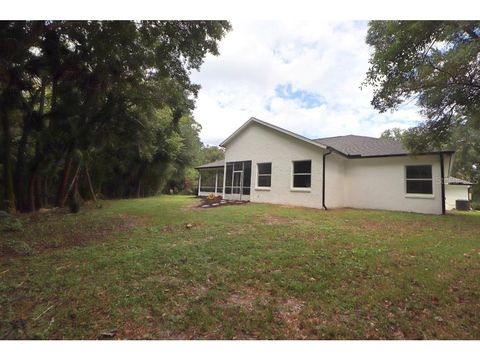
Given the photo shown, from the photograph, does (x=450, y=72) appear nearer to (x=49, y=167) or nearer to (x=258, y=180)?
(x=258, y=180)

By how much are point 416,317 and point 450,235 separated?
574cm

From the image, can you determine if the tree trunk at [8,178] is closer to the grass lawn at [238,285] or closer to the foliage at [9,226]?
the foliage at [9,226]

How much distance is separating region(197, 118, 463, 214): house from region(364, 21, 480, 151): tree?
338 centimetres

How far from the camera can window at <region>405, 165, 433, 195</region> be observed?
1233cm

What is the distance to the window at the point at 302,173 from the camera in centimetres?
1361

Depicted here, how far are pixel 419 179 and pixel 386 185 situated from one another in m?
1.44

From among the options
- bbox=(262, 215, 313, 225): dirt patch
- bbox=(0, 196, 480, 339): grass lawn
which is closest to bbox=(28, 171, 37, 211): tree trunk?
bbox=(0, 196, 480, 339): grass lawn

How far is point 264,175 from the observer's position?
15.6 meters

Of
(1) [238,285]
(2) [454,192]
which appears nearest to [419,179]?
(1) [238,285]

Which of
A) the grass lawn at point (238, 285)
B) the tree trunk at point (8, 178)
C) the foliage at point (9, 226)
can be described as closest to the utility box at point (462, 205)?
the grass lawn at point (238, 285)

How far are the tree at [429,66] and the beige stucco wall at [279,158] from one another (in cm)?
509

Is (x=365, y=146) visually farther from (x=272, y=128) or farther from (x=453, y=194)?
(x=453, y=194)

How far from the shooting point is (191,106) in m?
13.1
